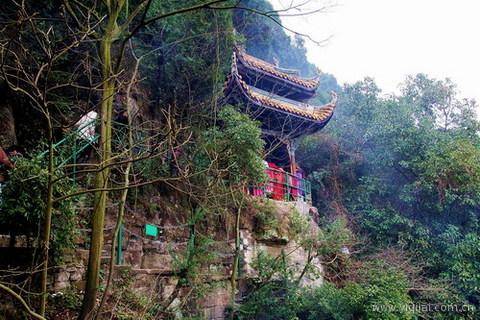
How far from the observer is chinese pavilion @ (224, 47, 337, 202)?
927 cm

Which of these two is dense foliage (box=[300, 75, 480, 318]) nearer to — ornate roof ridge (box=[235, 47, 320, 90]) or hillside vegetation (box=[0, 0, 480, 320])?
hillside vegetation (box=[0, 0, 480, 320])

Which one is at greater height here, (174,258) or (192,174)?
(192,174)

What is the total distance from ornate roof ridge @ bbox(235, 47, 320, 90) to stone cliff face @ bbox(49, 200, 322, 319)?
4065 millimetres

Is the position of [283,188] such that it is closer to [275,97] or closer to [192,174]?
[275,97]

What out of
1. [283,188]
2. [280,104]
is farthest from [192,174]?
[280,104]

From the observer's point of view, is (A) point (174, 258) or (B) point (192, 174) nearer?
(B) point (192, 174)

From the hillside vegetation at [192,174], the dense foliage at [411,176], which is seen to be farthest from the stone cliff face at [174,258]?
the dense foliage at [411,176]

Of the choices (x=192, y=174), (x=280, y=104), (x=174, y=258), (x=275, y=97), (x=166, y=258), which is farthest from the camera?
(x=275, y=97)

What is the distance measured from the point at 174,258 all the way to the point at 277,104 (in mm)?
5909

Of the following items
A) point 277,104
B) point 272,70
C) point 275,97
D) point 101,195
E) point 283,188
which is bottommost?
point 101,195

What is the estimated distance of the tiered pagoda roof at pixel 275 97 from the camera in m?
9.10

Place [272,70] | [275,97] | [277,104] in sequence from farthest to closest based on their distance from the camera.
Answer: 1. [272,70]
2. [275,97]
3. [277,104]

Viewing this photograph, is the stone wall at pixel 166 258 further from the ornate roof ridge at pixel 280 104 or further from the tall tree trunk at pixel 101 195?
the ornate roof ridge at pixel 280 104

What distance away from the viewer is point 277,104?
9.68 meters
